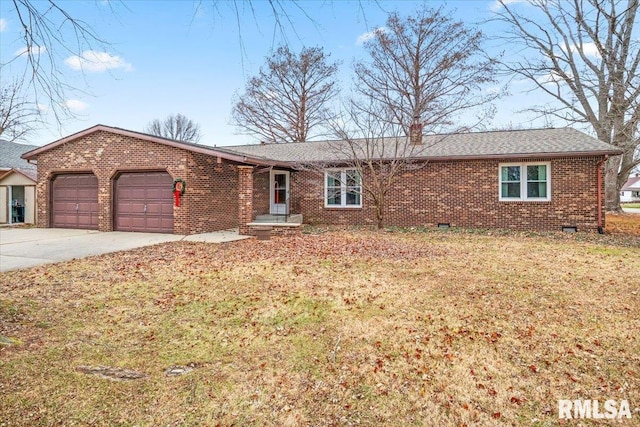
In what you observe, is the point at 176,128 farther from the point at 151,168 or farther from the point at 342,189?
the point at 342,189

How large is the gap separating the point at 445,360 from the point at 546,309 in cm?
221

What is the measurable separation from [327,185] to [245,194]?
4.50 meters

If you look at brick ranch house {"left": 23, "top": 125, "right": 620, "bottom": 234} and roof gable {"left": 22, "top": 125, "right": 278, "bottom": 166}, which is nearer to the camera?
roof gable {"left": 22, "top": 125, "right": 278, "bottom": 166}

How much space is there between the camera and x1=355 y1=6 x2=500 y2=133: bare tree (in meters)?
22.7

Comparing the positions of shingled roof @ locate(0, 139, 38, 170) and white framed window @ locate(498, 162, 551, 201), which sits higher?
shingled roof @ locate(0, 139, 38, 170)

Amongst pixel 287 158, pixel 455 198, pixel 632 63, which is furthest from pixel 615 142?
pixel 287 158

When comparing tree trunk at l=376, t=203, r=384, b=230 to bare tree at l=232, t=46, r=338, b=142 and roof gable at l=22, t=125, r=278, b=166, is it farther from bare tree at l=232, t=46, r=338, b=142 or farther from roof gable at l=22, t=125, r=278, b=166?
bare tree at l=232, t=46, r=338, b=142

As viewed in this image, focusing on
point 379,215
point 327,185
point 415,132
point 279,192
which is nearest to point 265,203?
point 279,192

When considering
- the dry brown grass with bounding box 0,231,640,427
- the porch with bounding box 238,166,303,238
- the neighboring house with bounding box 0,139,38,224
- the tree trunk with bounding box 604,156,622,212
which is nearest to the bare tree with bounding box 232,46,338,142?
the porch with bounding box 238,166,303,238

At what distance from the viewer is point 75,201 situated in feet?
48.6

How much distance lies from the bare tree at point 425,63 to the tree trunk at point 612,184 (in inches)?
388

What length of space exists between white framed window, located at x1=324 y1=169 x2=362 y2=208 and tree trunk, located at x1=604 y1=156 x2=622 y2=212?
18305 millimetres

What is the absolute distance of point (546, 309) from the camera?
5027 millimetres

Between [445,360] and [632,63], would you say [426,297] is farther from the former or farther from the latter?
[632,63]
